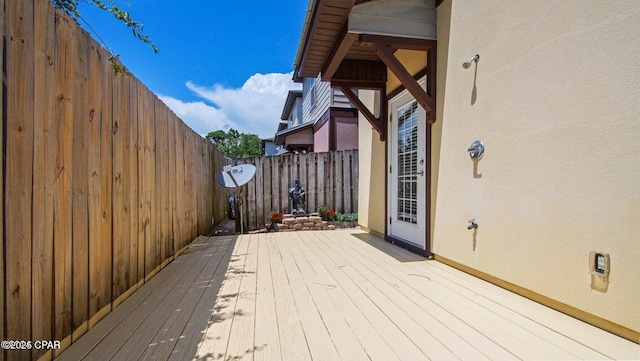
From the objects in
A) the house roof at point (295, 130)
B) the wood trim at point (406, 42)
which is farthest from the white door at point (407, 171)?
the house roof at point (295, 130)

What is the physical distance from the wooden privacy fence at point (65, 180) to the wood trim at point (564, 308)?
2.85 meters

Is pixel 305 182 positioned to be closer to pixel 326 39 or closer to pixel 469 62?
pixel 326 39

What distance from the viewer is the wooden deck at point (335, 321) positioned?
4.99 ft

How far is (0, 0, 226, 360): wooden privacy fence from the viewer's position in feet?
3.93

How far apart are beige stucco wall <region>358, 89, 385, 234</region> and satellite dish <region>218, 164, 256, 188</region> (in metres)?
2.09

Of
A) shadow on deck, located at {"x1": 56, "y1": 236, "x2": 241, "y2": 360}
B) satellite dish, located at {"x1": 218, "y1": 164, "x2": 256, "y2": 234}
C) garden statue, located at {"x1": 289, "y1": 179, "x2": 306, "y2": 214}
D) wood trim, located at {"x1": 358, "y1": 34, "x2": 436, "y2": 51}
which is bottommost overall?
shadow on deck, located at {"x1": 56, "y1": 236, "x2": 241, "y2": 360}

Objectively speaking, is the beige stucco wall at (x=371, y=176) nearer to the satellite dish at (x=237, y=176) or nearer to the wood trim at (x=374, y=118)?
the wood trim at (x=374, y=118)

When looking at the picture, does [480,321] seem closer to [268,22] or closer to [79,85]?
[79,85]

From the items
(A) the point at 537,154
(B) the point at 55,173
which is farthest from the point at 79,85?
(A) the point at 537,154

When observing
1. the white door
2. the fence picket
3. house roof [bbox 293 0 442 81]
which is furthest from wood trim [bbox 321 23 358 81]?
the fence picket

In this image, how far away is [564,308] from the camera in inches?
75.1

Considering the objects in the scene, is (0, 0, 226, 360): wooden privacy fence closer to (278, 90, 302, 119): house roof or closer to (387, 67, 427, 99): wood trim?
(387, 67, 427, 99): wood trim

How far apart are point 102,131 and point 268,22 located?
33.8ft

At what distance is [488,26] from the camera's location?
2.55 m
